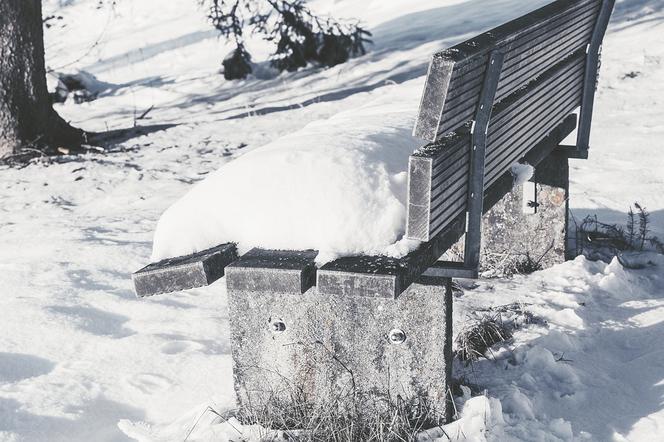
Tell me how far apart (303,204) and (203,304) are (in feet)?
4.95

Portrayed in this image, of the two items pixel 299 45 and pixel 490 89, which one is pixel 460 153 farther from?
pixel 299 45

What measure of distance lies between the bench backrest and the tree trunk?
4631 millimetres

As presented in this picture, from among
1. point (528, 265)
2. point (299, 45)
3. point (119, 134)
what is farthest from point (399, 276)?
point (299, 45)

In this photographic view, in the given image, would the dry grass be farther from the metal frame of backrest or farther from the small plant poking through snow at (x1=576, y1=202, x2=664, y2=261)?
the small plant poking through snow at (x1=576, y1=202, x2=664, y2=261)

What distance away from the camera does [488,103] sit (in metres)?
2.90

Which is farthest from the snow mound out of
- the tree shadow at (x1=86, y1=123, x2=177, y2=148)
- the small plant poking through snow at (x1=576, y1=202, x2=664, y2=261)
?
the tree shadow at (x1=86, y1=123, x2=177, y2=148)

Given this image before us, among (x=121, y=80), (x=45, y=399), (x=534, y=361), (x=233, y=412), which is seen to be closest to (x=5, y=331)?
(x=45, y=399)

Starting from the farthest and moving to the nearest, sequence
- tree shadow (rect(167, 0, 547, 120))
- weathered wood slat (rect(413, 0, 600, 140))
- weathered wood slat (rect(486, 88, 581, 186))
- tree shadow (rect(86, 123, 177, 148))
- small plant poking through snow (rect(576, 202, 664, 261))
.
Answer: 1. tree shadow (rect(167, 0, 547, 120))
2. tree shadow (rect(86, 123, 177, 148))
3. small plant poking through snow (rect(576, 202, 664, 261))
4. weathered wood slat (rect(486, 88, 581, 186))
5. weathered wood slat (rect(413, 0, 600, 140))

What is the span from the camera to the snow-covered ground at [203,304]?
314 cm

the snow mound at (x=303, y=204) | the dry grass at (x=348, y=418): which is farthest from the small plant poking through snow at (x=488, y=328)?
the snow mound at (x=303, y=204)

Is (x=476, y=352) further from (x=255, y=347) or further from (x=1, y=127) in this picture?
(x=1, y=127)

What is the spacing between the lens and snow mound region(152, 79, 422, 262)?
2.74 meters

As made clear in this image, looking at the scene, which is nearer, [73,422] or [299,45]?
[73,422]

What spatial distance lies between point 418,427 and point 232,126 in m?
5.74
